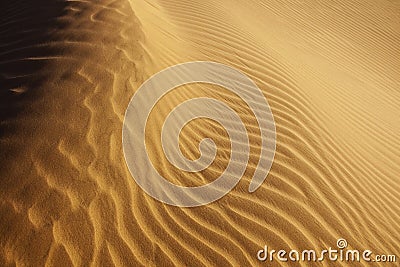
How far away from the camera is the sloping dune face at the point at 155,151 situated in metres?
2.58

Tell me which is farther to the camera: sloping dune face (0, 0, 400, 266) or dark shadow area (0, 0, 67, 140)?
dark shadow area (0, 0, 67, 140)

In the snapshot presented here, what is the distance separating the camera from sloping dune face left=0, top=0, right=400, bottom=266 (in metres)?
2.58

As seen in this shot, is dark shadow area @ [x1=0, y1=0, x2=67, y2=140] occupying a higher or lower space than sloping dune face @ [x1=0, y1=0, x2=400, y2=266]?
higher

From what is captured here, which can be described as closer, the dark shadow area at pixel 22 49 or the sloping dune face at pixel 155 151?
the sloping dune face at pixel 155 151

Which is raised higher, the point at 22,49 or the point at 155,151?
the point at 22,49

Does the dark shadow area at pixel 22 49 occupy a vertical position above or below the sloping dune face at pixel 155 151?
above

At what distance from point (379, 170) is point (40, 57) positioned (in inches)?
161

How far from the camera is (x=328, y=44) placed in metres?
7.23

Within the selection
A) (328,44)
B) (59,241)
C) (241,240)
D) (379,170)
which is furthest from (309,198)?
(328,44)

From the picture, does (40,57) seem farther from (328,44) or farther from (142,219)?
(328,44)

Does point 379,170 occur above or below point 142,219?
below

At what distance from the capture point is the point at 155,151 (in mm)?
3244

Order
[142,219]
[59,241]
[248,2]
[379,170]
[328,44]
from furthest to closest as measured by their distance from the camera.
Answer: [248,2] → [328,44] → [379,170] → [142,219] → [59,241]

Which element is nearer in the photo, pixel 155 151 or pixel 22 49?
pixel 155 151
